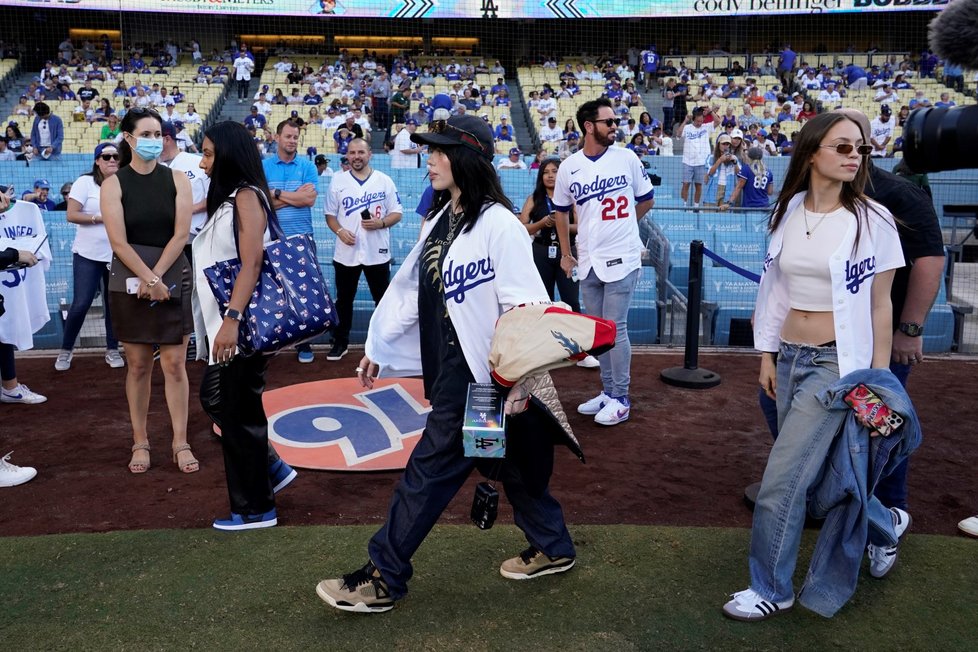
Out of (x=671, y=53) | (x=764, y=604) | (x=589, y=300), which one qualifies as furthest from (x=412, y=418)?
(x=671, y=53)

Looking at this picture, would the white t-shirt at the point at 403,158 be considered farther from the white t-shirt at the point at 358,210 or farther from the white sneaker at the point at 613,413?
the white sneaker at the point at 613,413

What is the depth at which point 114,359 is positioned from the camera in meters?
6.93

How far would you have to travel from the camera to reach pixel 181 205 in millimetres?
→ 4512

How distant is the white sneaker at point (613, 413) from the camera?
545cm

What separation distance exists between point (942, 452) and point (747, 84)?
19.1 metres

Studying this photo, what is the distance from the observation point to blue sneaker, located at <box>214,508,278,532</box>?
3.86m

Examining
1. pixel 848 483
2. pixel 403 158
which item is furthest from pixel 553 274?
pixel 403 158

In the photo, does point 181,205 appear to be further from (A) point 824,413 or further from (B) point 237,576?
(A) point 824,413

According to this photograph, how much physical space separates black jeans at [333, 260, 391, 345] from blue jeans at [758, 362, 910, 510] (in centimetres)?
412

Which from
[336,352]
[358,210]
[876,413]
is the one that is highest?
[358,210]

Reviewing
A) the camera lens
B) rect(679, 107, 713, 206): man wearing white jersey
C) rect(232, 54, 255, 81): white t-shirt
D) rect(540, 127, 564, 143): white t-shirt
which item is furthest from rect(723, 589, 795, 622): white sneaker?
rect(232, 54, 255, 81): white t-shirt

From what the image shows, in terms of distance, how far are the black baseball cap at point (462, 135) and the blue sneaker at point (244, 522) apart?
1.90m

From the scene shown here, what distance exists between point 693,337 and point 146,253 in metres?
3.95

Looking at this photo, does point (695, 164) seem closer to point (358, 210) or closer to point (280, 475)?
point (358, 210)
